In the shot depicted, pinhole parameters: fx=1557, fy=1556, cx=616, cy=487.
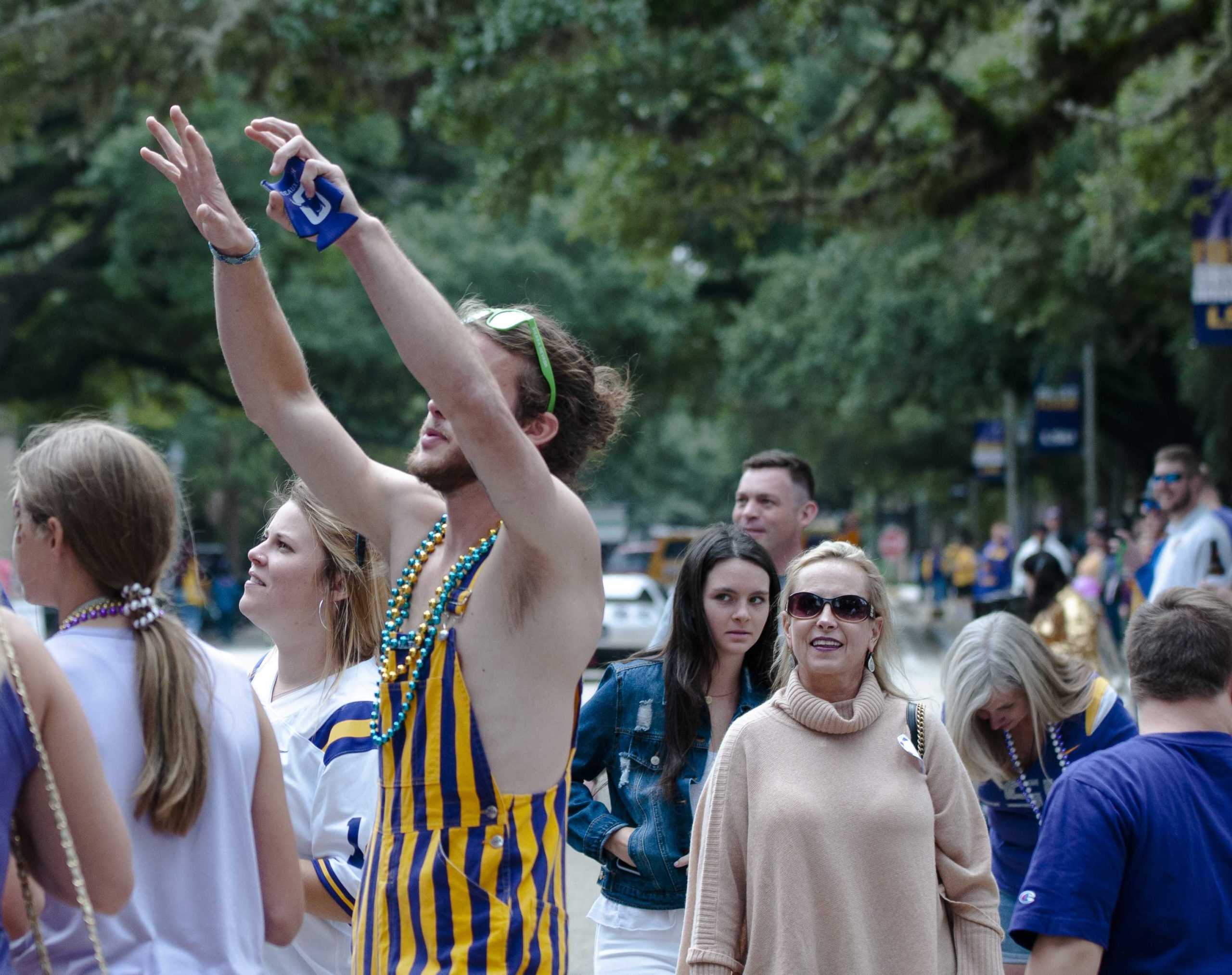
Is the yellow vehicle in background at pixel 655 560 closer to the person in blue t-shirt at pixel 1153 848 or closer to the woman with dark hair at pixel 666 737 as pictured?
the woman with dark hair at pixel 666 737

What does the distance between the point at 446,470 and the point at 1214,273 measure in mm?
11718

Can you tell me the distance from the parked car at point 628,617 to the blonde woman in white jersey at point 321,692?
15.5m

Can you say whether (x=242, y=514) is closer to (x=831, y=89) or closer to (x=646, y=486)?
(x=646, y=486)

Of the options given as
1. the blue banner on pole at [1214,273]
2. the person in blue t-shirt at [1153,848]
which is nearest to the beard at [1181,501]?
the blue banner on pole at [1214,273]

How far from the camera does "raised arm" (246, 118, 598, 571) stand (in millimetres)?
2314

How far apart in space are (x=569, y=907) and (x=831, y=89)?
27094 mm

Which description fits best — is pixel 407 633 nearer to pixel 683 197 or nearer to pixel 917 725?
pixel 917 725

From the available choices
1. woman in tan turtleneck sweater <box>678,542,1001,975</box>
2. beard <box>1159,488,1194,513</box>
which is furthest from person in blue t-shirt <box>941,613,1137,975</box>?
beard <box>1159,488,1194,513</box>

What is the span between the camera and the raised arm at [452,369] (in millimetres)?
2314

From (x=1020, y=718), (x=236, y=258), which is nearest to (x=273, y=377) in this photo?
(x=236, y=258)

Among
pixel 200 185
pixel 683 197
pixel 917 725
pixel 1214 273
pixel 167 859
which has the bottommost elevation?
pixel 917 725

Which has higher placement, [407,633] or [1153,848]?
[407,633]

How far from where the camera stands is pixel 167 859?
240 centimetres

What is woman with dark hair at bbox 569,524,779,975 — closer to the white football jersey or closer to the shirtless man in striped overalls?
the white football jersey
